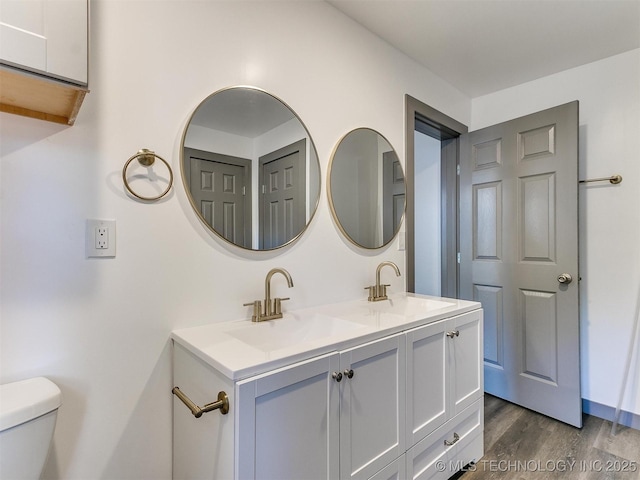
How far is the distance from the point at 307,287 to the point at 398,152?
112 cm

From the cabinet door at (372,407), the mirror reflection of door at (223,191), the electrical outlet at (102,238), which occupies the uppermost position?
the mirror reflection of door at (223,191)

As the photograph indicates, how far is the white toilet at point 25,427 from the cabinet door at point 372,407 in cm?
81

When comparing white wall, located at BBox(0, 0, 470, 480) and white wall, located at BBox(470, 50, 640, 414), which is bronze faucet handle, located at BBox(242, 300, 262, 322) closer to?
white wall, located at BBox(0, 0, 470, 480)

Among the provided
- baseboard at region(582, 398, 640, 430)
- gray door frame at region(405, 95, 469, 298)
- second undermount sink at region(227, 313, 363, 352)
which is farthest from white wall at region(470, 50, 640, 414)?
second undermount sink at region(227, 313, 363, 352)

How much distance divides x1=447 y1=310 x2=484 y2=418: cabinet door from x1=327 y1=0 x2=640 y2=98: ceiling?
162 centimetres

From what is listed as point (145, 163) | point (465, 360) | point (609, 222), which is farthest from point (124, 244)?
point (609, 222)

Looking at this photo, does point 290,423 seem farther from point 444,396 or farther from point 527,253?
point 527,253

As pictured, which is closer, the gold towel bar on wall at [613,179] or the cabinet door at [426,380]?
the cabinet door at [426,380]

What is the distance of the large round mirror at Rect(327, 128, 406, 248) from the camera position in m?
1.76

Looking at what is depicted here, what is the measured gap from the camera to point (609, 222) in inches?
84.7

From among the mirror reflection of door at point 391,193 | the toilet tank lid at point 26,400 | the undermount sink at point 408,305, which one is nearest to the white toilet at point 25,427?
the toilet tank lid at point 26,400

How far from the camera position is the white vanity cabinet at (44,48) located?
71 cm

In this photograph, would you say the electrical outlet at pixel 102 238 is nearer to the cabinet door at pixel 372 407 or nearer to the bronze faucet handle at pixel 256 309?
the bronze faucet handle at pixel 256 309

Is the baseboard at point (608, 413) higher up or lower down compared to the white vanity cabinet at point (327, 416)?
lower down
